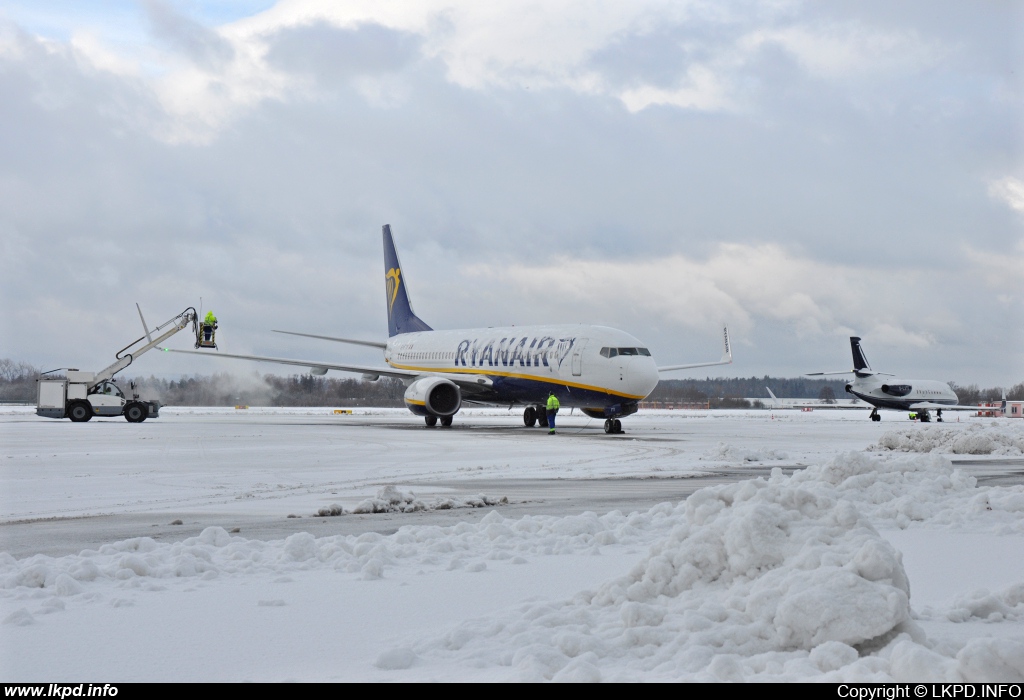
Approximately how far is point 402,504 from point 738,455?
31.9 ft

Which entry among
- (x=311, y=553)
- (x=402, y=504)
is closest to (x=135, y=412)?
(x=402, y=504)

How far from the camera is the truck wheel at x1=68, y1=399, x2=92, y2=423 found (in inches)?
1374

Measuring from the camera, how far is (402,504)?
9.48 metres

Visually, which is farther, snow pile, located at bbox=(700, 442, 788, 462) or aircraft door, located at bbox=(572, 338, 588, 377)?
aircraft door, located at bbox=(572, 338, 588, 377)

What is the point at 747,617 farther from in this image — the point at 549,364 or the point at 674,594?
the point at 549,364

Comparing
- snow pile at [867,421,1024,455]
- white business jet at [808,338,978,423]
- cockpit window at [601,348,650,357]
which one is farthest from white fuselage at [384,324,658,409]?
white business jet at [808,338,978,423]

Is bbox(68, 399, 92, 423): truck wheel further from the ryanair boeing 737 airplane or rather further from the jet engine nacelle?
the jet engine nacelle

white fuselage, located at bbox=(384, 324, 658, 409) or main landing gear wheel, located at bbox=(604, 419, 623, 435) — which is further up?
white fuselage, located at bbox=(384, 324, 658, 409)

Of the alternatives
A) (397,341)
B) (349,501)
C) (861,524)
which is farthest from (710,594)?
(397,341)

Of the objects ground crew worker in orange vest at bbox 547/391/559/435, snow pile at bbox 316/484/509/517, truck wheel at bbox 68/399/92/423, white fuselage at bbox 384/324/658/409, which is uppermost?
white fuselage at bbox 384/324/658/409

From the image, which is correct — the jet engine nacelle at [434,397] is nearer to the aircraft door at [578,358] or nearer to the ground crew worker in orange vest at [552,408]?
the ground crew worker in orange vest at [552,408]

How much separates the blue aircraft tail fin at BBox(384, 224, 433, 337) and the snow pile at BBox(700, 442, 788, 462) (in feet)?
81.8

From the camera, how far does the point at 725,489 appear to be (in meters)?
5.86

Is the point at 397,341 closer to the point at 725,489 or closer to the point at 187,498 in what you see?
the point at 187,498
